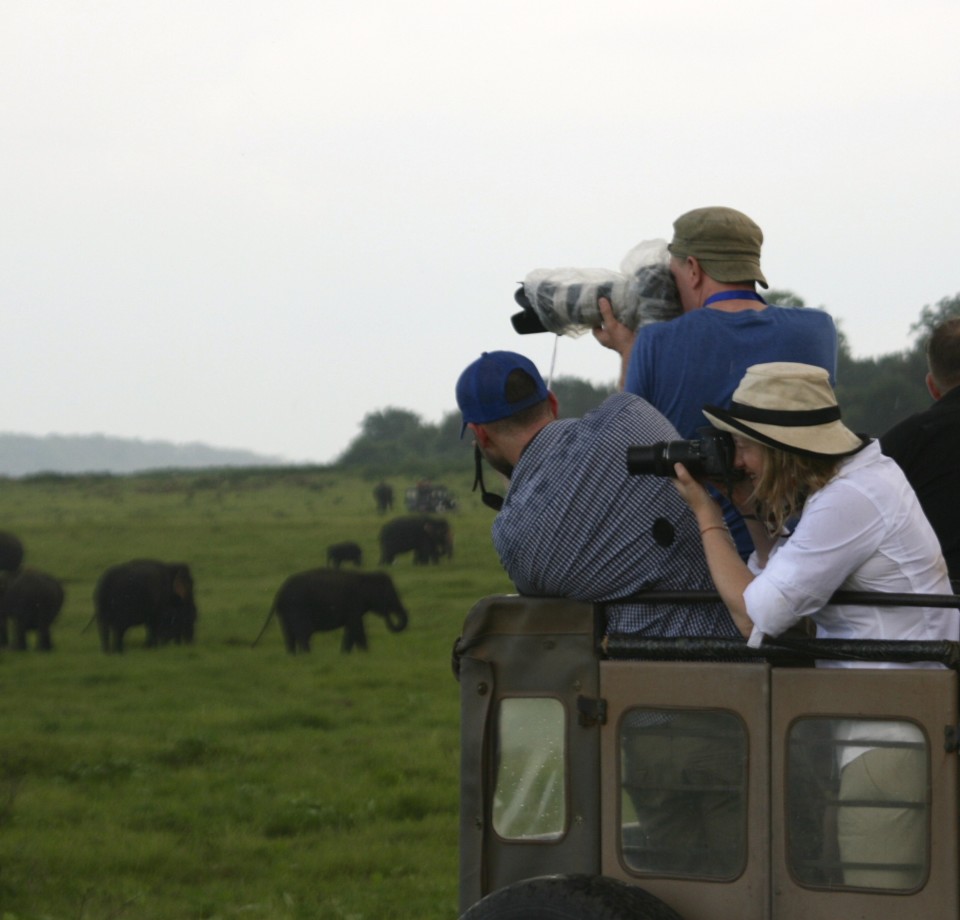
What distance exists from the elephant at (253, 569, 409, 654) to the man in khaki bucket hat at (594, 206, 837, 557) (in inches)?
639

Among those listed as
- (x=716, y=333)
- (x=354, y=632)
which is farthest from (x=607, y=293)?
(x=354, y=632)

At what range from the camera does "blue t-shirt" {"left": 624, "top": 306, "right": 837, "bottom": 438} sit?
2.84 m

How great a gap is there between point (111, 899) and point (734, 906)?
4.36 m

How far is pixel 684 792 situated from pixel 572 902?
25cm

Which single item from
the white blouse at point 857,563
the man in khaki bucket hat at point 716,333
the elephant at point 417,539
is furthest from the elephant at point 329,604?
the white blouse at point 857,563

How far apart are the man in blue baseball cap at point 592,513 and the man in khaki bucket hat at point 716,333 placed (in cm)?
16

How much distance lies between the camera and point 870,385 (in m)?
28.6

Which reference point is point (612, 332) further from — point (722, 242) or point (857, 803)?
point (857, 803)

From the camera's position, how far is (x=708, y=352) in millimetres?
2840

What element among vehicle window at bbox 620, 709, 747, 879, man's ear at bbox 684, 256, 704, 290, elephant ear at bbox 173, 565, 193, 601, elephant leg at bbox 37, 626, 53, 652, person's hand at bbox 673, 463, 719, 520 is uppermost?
man's ear at bbox 684, 256, 704, 290

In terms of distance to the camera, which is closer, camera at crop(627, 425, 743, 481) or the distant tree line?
camera at crop(627, 425, 743, 481)

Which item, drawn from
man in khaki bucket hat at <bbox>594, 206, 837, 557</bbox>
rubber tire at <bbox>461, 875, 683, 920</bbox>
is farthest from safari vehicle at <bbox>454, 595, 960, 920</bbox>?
man in khaki bucket hat at <bbox>594, 206, 837, 557</bbox>

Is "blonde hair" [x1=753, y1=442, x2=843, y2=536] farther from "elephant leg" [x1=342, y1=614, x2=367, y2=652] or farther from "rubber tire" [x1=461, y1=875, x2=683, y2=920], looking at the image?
"elephant leg" [x1=342, y1=614, x2=367, y2=652]

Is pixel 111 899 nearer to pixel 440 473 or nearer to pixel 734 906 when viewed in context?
pixel 734 906
